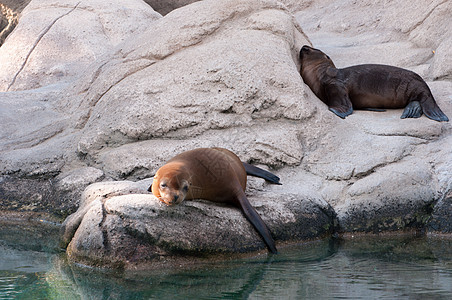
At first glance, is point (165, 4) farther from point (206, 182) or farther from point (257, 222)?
point (257, 222)

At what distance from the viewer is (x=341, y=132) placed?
Answer: 5.92m

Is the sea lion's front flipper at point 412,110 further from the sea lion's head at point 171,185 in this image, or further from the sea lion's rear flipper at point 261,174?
the sea lion's head at point 171,185

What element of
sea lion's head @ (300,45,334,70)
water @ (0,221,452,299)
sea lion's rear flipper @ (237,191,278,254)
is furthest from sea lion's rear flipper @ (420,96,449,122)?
sea lion's rear flipper @ (237,191,278,254)

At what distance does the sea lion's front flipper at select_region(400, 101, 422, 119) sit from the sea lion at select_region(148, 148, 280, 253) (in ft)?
8.28

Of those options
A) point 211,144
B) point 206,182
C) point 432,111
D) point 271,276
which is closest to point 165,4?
point 432,111

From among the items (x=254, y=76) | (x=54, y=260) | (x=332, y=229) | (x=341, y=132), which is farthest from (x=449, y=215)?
(x=54, y=260)

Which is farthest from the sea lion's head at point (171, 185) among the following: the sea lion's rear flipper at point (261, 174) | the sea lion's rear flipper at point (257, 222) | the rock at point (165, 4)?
the rock at point (165, 4)

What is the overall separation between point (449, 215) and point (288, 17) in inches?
135

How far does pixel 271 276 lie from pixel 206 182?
40.4 inches

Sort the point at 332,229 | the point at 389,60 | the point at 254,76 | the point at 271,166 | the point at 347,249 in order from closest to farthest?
1. the point at 347,249
2. the point at 332,229
3. the point at 271,166
4. the point at 254,76
5. the point at 389,60

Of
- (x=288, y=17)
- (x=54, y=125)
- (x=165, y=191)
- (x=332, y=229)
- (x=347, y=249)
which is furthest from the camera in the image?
(x=288, y=17)

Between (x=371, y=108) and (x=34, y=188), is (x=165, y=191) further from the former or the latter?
(x=371, y=108)

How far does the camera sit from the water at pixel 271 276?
3400 mm

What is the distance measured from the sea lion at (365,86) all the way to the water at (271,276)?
8.42ft
